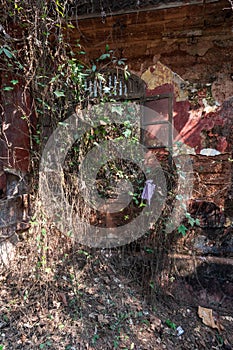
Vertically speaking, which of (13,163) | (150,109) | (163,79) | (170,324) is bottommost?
(170,324)

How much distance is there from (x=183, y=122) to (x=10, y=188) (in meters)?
2.26

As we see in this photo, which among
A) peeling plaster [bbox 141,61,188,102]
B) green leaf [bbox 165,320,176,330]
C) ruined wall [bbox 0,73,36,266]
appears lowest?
green leaf [bbox 165,320,176,330]

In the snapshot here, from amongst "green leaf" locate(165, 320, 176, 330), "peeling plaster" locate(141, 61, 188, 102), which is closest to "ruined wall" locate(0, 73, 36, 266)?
"peeling plaster" locate(141, 61, 188, 102)

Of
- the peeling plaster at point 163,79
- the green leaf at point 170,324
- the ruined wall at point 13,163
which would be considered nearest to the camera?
the green leaf at point 170,324

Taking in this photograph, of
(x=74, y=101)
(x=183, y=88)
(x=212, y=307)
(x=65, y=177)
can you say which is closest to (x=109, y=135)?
(x=74, y=101)

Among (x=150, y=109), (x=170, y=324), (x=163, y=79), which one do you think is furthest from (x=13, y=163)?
(x=170, y=324)

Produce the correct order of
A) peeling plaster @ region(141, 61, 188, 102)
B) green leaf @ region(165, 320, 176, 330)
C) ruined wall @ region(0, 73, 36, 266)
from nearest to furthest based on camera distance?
green leaf @ region(165, 320, 176, 330)
ruined wall @ region(0, 73, 36, 266)
peeling plaster @ region(141, 61, 188, 102)

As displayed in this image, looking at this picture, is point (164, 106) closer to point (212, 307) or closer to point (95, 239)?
point (95, 239)

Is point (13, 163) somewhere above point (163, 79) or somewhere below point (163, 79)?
below

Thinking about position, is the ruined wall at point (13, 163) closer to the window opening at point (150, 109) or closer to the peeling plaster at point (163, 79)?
the window opening at point (150, 109)

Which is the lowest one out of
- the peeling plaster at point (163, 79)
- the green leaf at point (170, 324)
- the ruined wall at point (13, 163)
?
the green leaf at point (170, 324)

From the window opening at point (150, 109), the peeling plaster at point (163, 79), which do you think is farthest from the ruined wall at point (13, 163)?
the peeling plaster at point (163, 79)

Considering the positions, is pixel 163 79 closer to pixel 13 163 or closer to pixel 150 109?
pixel 150 109

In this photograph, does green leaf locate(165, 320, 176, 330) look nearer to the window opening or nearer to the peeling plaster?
the window opening
